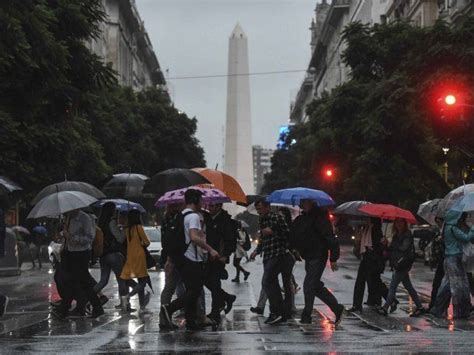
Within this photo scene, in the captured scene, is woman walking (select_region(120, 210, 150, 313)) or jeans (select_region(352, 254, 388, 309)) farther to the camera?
jeans (select_region(352, 254, 388, 309))

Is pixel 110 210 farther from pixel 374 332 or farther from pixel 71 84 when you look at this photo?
pixel 71 84

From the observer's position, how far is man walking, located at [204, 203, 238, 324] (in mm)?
13312

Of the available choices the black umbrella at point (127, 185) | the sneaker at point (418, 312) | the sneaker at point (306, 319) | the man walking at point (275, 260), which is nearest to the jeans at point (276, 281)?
the man walking at point (275, 260)

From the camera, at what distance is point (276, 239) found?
1369cm

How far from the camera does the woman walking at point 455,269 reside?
14.1 meters

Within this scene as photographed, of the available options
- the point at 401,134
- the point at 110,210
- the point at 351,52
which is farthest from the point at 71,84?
the point at 351,52

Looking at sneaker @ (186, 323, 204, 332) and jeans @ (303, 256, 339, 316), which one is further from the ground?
jeans @ (303, 256, 339, 316)

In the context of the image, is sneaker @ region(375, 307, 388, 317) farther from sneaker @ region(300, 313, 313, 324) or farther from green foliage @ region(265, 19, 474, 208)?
green foliage @ region(265, 19, 474, 208)

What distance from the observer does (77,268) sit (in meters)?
14.1

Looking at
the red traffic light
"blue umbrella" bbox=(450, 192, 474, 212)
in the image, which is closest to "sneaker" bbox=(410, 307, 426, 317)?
"blue umbrella" bbox=(450, 192, 474, 212)

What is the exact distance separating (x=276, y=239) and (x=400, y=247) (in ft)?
8.28

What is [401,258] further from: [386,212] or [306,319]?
[306,319]

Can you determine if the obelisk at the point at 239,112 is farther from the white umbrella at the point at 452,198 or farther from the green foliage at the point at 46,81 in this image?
the white umbrella at the point at 452,198

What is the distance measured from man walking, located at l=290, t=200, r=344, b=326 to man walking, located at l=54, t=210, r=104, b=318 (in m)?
3.04
